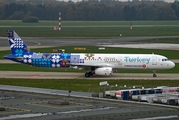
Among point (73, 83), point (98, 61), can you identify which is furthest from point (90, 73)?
point (73, 83)

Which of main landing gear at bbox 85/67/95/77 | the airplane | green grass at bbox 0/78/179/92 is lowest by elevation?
green grass at bbox 0/78/179/92

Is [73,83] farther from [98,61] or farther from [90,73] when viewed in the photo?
[98,61]

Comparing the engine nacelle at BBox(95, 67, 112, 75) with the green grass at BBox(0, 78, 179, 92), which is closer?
the green grass at BBox(0, 78, 179, 92)

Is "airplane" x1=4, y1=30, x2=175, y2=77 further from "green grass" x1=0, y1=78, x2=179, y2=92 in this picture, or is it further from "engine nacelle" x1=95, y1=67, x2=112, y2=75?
"green grass" x1=0, y1=78, x2=179, y2=92

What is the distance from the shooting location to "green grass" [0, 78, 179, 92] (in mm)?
59428

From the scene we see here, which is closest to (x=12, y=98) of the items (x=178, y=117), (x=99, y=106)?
(x=99, y=106)

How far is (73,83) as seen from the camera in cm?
6297

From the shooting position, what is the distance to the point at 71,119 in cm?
3925

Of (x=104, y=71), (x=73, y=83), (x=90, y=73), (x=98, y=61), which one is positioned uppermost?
(x=98, y=61)

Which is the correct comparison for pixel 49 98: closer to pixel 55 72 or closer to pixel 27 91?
pixel 27 91

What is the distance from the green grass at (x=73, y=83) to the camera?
59428 mm

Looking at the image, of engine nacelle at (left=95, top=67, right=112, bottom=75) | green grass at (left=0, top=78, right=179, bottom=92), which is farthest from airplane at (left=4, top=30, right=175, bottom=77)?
green grass at (left=0, top=78, right=179, bottom=92)

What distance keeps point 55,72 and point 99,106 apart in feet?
100

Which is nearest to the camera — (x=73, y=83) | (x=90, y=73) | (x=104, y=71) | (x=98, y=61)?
(x=73, y=83)
